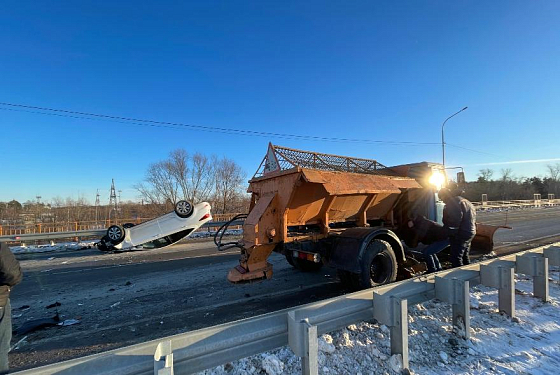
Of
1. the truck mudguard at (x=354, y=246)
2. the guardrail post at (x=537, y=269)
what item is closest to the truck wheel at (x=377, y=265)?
the truck mudguard at (x=354, y=246)

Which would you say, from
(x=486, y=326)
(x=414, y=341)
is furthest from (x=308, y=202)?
(x=486, y=326)

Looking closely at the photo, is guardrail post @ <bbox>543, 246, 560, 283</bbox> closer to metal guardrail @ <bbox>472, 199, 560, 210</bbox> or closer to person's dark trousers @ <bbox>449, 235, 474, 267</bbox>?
person's dark trousers @ <bbox>449, 235, 474, 267</bbox>

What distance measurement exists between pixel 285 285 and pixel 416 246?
3.36 m

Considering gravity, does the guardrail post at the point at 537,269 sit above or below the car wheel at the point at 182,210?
below

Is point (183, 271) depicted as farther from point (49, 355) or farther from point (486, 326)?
point (486, 326)

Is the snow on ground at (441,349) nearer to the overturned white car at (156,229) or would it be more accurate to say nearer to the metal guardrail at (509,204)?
the overturned white car at (156,229)

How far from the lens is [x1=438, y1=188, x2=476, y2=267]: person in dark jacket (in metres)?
5.39

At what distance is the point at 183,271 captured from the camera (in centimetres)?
745

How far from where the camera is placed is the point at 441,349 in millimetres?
3037

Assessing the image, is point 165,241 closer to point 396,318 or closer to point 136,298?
point 136,298

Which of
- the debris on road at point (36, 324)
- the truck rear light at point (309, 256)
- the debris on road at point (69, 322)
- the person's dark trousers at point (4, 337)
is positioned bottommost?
the debris on road at point (69, 322)

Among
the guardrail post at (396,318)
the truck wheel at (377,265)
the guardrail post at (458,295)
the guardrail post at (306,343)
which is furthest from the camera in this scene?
the truck wheel at (377,265)

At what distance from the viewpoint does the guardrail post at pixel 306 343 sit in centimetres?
210

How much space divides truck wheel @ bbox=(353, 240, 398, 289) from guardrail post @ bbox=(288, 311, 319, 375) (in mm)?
2771
